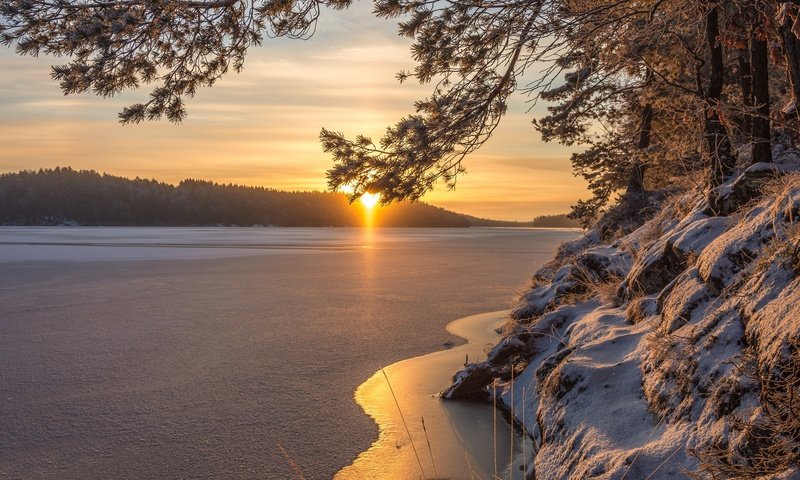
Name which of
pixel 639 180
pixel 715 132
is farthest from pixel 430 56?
pixel 639 180

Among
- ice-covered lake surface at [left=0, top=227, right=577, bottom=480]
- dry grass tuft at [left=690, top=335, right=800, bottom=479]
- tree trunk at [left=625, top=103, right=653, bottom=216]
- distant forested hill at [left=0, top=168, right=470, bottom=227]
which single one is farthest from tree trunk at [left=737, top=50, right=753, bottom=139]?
distant forested hill at [left=0, top=168, right=470, bottom=227]

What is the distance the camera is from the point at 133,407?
541 cm

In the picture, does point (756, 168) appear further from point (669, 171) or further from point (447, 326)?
point (669, 171)

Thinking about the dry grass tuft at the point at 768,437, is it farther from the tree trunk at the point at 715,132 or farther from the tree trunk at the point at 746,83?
the tree trunk at the point at 746,83

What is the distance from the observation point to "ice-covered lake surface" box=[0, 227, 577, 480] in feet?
14.4

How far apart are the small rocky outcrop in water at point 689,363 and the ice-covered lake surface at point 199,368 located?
5.45 feet

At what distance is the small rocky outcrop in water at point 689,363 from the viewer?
9.36 feet

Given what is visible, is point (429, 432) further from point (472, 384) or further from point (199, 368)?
point (199, 368)

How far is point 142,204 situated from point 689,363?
443 ft

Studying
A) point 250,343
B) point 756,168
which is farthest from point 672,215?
point 250,343

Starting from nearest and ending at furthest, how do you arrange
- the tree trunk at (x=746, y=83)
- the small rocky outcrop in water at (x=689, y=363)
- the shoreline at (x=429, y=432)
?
1. the small rocky outcrop in water at (x=689, y=363)
2. the shoreline at (x=429, y=432)
3. the tree trunk at (x=746, y=83)

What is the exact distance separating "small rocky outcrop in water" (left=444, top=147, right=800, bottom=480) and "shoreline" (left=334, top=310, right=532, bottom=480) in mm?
256

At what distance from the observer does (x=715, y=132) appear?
20.5 ft

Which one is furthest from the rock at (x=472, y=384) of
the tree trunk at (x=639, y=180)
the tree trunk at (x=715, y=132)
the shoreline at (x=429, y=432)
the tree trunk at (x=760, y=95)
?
the tree trunk at (x=639, y=180)
